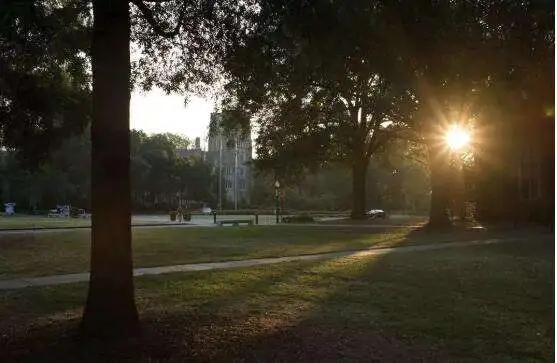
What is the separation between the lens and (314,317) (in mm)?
8117

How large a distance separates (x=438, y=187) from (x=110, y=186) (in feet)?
84.8

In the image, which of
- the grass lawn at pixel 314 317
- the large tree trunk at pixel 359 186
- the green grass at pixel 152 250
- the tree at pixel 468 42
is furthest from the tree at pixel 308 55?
the large tree trunk at pixel 359 186

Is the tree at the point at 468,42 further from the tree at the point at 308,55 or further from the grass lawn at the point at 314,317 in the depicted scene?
the grass lawn at the point at 314,317

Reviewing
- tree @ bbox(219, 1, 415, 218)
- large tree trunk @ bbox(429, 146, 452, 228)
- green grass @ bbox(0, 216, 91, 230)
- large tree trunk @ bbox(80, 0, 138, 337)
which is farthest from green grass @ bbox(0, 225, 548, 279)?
green grass @ bbox(0, 216, 91, 230)

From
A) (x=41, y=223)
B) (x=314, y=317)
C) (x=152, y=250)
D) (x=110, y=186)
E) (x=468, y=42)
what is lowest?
(x=314, y=317)

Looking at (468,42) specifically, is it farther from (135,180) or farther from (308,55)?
(135,180)

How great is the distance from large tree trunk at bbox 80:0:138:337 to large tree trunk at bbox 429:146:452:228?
79.9 ft

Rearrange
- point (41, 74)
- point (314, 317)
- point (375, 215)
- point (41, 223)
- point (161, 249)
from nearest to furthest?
point (314, 317), point (41, 74), point (161, 249), point (41, 223), point (375, 215)

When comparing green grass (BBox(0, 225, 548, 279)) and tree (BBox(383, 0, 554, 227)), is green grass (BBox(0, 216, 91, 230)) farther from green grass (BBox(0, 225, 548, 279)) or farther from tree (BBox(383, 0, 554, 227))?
tree (BBox(383, 0, 554, 227))

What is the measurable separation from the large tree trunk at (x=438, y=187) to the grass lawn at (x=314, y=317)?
1675 cm

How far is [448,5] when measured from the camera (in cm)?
684

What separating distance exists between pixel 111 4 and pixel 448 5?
3.69 m

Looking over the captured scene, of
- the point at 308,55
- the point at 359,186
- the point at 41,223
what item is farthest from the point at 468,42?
the point at 359,186

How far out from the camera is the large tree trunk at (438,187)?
29766 millimetres
